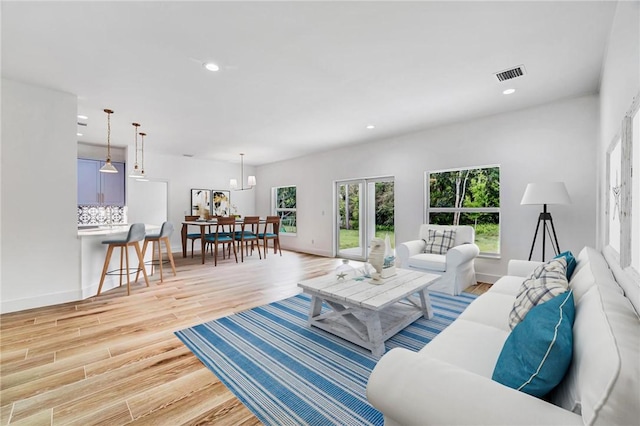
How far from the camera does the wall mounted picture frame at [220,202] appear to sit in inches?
312

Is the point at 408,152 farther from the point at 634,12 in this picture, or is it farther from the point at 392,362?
the point at 392,362

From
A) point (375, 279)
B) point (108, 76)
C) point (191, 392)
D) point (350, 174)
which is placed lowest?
point (191, 392)

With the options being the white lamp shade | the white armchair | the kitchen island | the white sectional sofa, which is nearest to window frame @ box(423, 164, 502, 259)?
the white armchair

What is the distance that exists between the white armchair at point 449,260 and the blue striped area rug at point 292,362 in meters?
0.58

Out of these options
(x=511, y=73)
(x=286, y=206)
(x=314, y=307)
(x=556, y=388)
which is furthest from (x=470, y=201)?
(x=286, y=206)

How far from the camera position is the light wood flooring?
1592 millimetres

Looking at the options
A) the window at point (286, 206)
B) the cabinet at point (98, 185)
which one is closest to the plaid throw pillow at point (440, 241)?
the window at point (286, 206)

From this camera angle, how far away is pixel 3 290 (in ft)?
9.93

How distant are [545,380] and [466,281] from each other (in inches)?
133

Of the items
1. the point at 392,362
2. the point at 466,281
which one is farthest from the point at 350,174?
the point at 392,362

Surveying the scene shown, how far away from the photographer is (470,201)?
4531mm

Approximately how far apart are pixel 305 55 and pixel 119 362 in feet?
9.67

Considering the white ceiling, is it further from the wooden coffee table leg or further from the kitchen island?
the wooden coffee table leg

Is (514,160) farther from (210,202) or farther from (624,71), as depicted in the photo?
(210,202)
